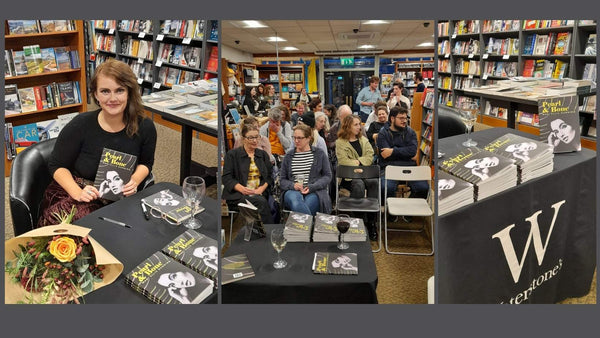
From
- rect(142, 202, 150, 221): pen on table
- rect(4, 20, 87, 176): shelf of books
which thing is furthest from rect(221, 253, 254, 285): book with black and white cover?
rect(4, 20, 87, 176): shelf of books

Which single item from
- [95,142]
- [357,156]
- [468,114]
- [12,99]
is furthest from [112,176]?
[468,114]

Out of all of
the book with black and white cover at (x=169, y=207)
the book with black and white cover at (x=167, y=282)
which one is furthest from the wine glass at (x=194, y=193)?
the book with black and white cover at (x=167, y=282)

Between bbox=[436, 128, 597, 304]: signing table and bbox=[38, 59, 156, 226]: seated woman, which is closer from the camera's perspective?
bbox=[436, 128, 597, 304]: signing table

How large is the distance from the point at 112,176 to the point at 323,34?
47.4 inches

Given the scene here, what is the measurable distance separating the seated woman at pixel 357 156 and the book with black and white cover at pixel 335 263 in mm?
205

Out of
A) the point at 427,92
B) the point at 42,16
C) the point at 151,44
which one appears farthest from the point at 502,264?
the point at 151,44

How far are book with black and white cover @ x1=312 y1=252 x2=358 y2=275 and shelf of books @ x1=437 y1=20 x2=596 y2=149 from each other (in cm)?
83

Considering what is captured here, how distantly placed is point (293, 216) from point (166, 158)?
45.3 inches

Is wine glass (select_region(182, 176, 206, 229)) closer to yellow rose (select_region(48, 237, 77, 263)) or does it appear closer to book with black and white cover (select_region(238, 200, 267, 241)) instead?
book with black and white cover (select_region(238, 200, 267, 241))

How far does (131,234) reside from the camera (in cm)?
174

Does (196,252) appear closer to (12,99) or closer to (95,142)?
(95,142)

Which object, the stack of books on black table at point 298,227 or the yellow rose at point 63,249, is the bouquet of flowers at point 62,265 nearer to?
the yellow rose at point 63,249

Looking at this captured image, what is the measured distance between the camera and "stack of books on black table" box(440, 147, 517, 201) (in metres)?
1.89

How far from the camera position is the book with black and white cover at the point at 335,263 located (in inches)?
72.0
